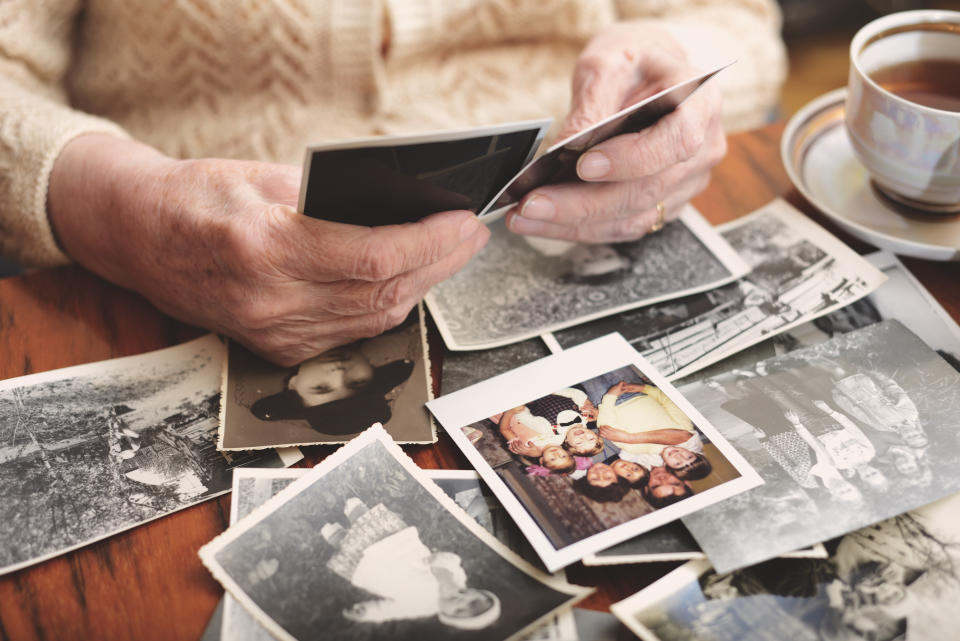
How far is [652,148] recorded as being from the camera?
2.46 feet

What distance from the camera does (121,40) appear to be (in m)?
0.97

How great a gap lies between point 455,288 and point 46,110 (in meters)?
0.54

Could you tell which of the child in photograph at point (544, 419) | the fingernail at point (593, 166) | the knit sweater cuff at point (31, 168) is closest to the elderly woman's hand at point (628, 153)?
the fingernail at point (593, 166)

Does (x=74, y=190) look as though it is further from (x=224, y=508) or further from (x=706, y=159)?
(x=706, y=159)

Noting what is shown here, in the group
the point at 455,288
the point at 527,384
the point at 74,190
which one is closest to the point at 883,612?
the point at 527,384

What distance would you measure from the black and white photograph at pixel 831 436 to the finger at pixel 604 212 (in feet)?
0.75

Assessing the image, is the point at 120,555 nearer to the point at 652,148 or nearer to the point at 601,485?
the point at 601,485

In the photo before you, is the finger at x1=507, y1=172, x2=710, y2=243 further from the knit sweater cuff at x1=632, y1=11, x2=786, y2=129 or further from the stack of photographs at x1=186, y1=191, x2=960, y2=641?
the knit sweater cuff at x1=632, y1=11, x2=786, y2=129

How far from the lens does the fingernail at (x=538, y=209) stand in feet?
2.48

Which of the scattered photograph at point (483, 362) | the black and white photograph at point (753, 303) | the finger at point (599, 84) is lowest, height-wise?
the scattered photograph at point (483, 362)

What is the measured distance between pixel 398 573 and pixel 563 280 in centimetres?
41

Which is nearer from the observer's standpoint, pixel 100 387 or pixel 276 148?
pixel 100 387

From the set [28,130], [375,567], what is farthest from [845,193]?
[28,130]

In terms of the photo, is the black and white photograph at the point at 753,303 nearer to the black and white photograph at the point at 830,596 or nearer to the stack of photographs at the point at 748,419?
the stack of photographs at the point at 748,419
